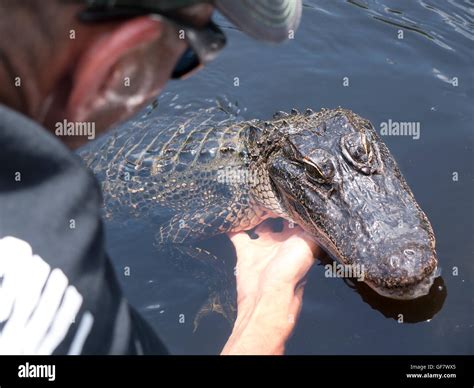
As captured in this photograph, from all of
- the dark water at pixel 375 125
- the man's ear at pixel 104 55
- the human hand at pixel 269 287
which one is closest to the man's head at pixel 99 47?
the man's ear at pixel 104 55

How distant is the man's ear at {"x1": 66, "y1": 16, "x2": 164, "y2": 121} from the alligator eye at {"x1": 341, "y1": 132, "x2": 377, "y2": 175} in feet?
11.0

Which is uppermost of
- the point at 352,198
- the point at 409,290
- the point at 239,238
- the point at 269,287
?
the point at 352,198

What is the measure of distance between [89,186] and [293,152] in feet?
12.0

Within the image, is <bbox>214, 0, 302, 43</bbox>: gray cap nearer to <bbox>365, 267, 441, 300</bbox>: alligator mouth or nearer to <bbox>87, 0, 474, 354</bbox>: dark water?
<bbox>365, 267, 441, 300</bbox>: alligator mouth

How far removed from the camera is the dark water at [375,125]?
13.0 feet

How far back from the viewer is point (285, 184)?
188 inches

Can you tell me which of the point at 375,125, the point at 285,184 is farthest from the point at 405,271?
the point at 375,125

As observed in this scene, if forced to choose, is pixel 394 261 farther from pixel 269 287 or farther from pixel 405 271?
pixel 269 287

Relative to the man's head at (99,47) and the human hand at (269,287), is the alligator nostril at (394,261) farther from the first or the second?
the man's head at (99,47)

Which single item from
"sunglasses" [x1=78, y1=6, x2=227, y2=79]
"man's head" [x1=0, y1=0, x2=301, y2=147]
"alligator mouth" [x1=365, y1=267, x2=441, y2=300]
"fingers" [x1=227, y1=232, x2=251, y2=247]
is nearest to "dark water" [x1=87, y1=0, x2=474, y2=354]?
"fingers" [x1=227, y1=232, x2=251, y2=247]

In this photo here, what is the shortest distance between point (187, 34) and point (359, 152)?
3287mm

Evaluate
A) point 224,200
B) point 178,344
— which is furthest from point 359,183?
point 178,344

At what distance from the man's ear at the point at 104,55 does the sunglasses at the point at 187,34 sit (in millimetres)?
22

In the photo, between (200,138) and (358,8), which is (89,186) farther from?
(358,8)
